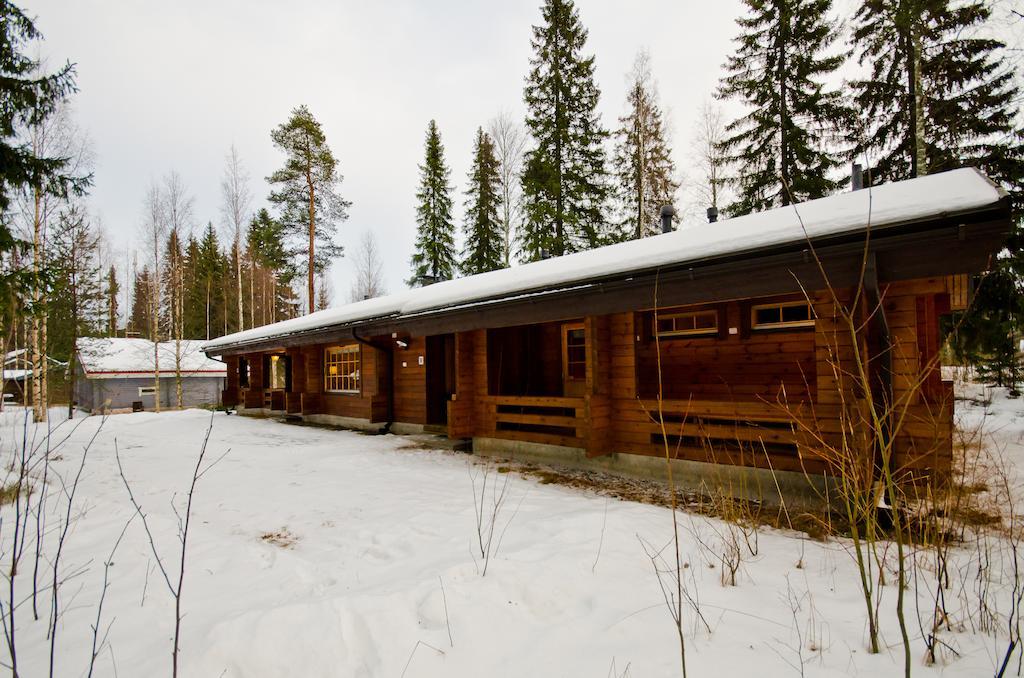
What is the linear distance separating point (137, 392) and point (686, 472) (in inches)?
1107

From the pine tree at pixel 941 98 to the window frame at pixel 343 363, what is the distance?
1257cm

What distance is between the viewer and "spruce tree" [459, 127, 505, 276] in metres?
21.5

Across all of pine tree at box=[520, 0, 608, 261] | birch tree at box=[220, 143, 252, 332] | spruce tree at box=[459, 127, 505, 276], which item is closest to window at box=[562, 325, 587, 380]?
pine tree at box=[520, 0, 608, 261]

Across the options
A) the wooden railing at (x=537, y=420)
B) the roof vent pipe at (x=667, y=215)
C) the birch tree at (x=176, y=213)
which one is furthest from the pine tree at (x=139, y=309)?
the roof vent pipe at (x=667, y=215)

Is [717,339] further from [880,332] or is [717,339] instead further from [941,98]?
[941,98]

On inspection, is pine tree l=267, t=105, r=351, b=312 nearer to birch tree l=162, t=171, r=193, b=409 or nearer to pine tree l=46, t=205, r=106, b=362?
birch tree l=162, t=171, r=193, b=409

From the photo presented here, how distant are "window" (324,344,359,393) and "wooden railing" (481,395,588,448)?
17.8ft

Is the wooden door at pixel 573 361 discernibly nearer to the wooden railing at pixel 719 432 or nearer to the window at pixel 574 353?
the window at pixel 574 353

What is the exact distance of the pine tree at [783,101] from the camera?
12.5m

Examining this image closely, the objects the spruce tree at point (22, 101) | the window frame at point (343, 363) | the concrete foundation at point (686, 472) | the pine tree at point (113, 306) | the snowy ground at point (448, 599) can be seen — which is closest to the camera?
the snowy ground at point (448, 599)

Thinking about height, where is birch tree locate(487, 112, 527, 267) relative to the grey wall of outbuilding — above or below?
above

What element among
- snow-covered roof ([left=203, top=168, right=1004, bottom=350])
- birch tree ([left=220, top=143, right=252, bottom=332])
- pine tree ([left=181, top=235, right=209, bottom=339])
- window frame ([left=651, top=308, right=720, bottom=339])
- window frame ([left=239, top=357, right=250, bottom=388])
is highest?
birch tree ([left=220, top=143, right=252, bottom=332])

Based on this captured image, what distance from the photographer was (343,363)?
12.9 m

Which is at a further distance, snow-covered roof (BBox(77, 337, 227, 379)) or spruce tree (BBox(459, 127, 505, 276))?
snow-covered roof (BBox(77, 337, 227, 379))
